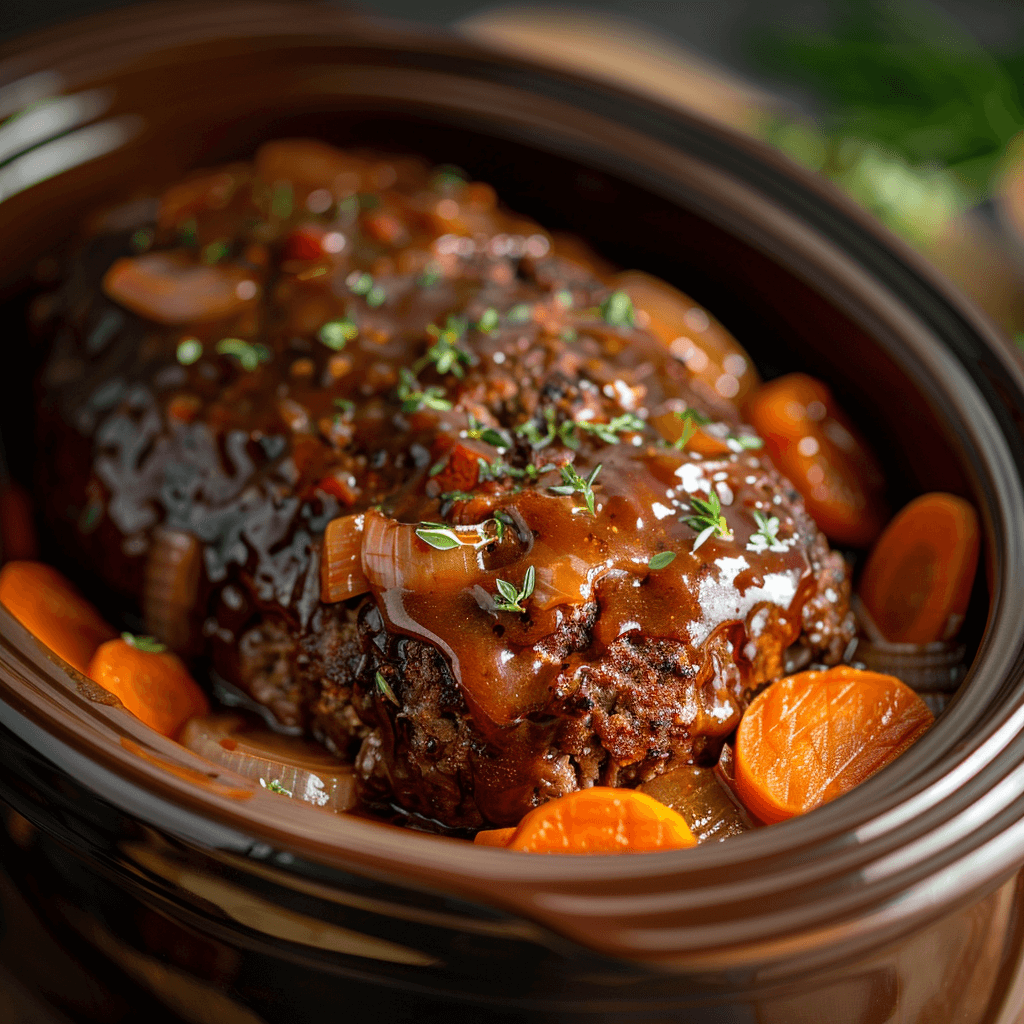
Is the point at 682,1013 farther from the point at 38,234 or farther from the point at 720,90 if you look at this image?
the point at 720,90

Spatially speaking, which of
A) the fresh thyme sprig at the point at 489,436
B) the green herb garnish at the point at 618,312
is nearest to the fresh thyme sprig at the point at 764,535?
the fresh thyme sprig at the point at 489,436

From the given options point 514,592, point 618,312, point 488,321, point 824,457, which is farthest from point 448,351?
point 824,457

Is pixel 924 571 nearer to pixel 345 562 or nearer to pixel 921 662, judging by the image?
pixel 921 662

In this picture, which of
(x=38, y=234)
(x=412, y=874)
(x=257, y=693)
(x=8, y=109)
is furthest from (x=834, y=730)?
(x=8, y=109)

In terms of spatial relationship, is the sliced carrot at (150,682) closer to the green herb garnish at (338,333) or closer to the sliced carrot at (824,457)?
the green herb garnish at (338,333)

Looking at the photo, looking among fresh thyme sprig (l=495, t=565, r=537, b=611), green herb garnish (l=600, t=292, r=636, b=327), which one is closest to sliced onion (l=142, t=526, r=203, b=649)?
fresh thyme sprig (l=495, t=565, r=537, b=611)

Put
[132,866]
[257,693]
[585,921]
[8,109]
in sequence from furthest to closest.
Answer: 1. [8,109]
2. [257,693]
3. [132,866]
4. [585,921]
